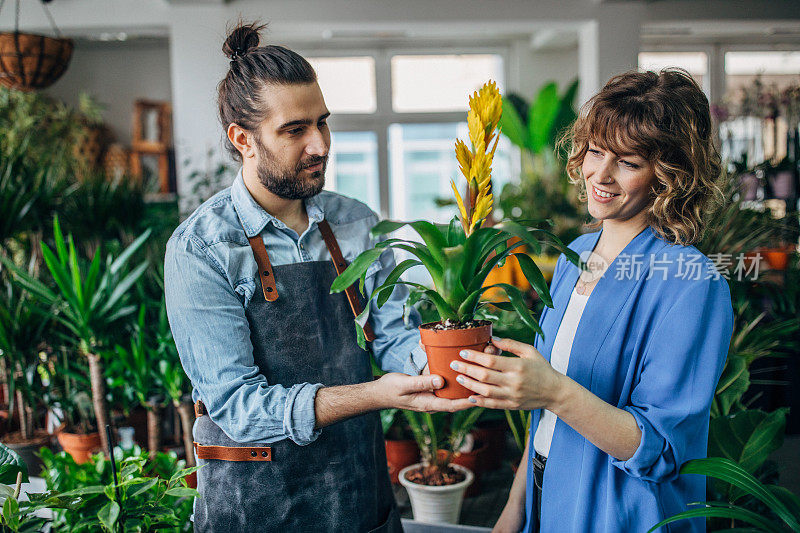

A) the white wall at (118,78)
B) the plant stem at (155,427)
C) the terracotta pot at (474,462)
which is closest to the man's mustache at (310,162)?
the plant stem at (155,427)

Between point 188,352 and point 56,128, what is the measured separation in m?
5.13

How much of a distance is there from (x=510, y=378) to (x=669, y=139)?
→ 619 millimetres

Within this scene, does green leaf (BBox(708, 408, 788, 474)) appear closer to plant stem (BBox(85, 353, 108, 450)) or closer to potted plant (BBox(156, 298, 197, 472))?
potted plant (BBox(156, 298, 197, 472))

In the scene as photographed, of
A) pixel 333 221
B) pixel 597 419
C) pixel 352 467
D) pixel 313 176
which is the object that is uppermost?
pixel 313 176

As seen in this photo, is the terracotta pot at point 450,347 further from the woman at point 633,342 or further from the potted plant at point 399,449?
the potted plant at point 399,449

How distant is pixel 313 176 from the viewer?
1494 millimetres

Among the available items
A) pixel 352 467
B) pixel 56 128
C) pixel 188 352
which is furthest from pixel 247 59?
pixel 56 128

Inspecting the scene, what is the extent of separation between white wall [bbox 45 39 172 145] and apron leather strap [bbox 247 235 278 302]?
282 inches

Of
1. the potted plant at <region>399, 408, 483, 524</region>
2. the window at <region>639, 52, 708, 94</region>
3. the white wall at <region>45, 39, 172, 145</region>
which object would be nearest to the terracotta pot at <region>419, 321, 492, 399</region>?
the potted plant at <region>399, 408, 483, 524</region>

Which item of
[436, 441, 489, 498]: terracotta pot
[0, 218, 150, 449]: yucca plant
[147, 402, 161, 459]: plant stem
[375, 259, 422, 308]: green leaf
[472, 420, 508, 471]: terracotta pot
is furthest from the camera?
[472, 420, 508, 471]: terracotta pot

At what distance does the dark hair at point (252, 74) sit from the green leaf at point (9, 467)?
93 centimetres

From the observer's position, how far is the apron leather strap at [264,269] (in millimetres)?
1455

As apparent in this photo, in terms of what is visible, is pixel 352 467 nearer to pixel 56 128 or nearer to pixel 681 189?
pixel 681 189

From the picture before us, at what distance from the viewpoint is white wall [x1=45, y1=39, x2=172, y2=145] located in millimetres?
7543
